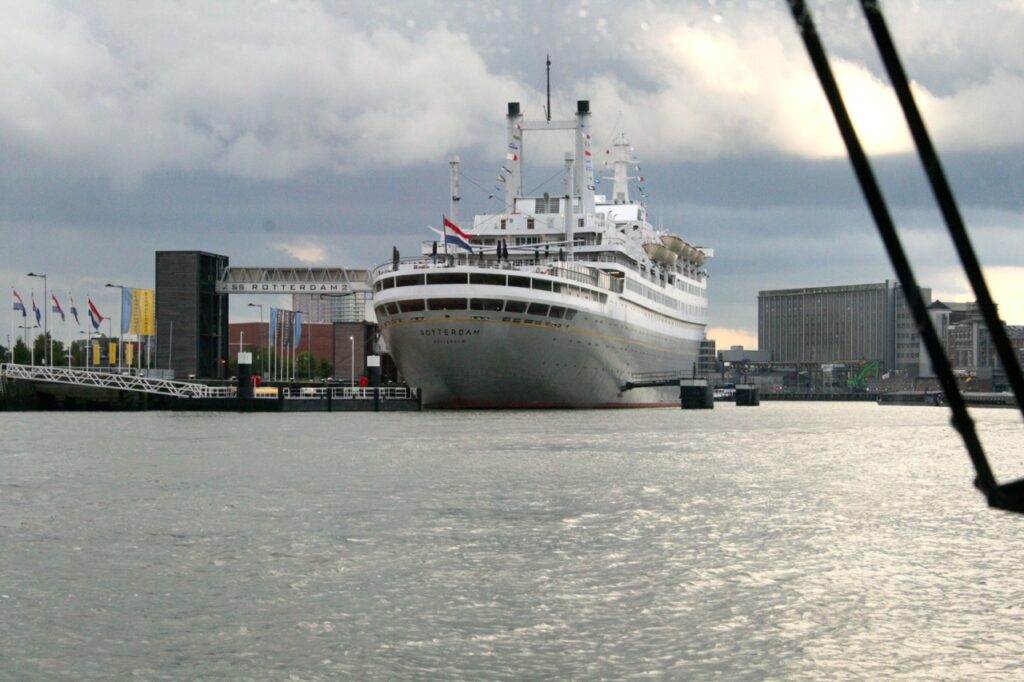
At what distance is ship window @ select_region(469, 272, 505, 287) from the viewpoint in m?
69.6

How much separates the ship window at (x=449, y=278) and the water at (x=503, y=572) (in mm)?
35957

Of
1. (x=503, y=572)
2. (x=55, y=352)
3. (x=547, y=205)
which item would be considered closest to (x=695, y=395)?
(x=547, y=205)

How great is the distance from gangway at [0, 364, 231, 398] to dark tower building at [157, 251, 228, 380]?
1639 centimetres

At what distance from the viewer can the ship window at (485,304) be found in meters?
68.8

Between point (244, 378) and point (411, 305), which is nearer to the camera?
point (411, 305)

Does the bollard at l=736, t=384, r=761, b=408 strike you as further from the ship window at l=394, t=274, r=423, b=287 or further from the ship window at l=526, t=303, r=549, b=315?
the ship window at l=394, t=274, r=423, b=287

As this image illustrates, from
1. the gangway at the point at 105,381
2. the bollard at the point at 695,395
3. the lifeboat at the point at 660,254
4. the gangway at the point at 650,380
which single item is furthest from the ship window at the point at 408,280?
the bollard at the point at 695,395

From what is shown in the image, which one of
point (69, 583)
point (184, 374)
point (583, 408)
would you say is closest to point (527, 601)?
point (69, 583)

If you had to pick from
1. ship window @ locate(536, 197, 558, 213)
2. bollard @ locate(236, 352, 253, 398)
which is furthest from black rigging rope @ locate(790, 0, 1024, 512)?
ship window @ locate(536, 197, 558, 213)

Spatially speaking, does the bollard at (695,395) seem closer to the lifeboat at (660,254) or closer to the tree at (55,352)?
the lifeboat at (660,254)

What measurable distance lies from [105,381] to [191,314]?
59.8 ft

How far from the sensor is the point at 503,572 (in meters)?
16.2

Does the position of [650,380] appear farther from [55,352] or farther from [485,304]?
[55,352]

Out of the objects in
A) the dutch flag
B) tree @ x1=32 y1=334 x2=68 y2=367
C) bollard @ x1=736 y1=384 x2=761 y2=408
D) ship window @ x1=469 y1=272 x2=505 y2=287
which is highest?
the dutch flag
